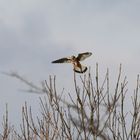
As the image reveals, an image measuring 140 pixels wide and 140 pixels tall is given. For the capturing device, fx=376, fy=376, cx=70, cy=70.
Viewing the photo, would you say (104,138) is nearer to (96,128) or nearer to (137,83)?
(96,128)

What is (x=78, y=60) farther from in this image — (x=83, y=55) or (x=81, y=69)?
(x=81, y=69)

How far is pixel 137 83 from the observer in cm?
546

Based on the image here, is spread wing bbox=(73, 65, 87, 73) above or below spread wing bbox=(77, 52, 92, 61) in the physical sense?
below

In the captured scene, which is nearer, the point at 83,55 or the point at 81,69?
the point at 81,69

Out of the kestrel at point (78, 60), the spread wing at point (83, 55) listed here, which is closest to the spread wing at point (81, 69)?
the kestrel at point (78, 60)

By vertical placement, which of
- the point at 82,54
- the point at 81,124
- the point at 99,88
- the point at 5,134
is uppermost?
the point at 82,54

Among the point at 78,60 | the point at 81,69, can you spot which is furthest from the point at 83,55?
the point at 81,69

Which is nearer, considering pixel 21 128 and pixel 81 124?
pixel 81 124

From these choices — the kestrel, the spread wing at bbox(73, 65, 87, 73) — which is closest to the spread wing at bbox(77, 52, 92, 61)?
the kestrel

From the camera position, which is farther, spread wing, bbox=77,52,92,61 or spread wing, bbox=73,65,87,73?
spread wing, bbox=77,52,92,61

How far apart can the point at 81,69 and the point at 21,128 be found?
1.95 meters

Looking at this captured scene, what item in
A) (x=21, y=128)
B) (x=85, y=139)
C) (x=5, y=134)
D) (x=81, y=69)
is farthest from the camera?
(x=5, y=134)

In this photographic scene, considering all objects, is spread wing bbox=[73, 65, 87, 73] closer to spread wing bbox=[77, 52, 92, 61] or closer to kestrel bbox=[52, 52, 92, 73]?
kestrel bbox=[52, 52, 92, 73]

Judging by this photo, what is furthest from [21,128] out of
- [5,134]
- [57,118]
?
[5,134]
